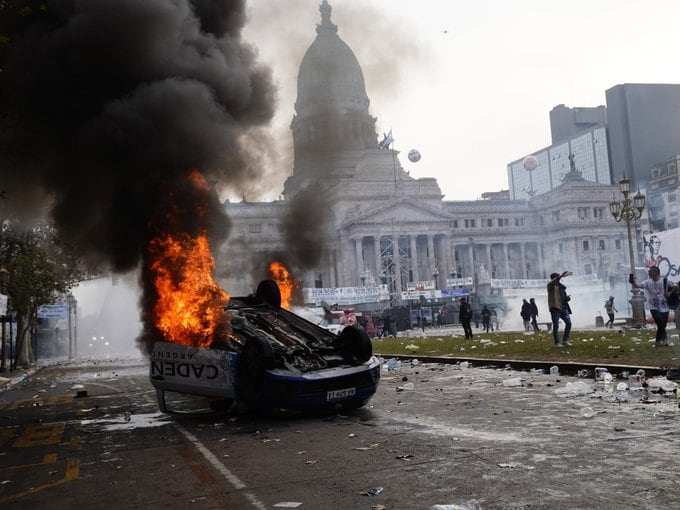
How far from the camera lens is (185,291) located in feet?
35.0

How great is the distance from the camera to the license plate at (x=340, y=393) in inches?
336

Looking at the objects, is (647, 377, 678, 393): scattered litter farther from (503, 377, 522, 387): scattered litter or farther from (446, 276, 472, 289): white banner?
(446, 276, 472, 289): white banner

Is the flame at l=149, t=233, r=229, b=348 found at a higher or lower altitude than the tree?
lower

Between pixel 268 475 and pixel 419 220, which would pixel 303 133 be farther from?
pixel 419 220

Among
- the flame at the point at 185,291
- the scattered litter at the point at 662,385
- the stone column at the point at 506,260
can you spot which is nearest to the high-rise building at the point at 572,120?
the stone column at the point at 506,260

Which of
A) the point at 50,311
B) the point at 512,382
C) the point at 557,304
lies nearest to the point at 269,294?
the point at 512,382

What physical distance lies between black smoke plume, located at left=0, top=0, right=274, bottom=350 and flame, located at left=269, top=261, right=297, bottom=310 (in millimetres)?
2641

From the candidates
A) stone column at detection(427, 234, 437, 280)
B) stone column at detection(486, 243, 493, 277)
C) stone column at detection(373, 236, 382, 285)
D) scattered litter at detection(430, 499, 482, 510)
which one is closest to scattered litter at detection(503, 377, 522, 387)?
scattered litter at detection(430, 499, 482, 510)

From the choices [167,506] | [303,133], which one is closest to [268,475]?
[167,506]

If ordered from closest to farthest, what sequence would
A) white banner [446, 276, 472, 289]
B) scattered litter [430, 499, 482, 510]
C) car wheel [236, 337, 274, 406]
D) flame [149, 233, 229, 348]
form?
scattered litter [430, 499, 482, 510] → car wheel [236, 337, 274, 406] → flame [149, 233, 229, 348] → white banner [446, 276, 472, 289]

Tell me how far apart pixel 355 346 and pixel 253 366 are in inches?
65.1

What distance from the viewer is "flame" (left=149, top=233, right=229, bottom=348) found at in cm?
987

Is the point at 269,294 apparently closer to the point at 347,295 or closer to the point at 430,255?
the point at 347,295

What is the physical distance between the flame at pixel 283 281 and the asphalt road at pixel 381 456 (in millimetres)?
4962
